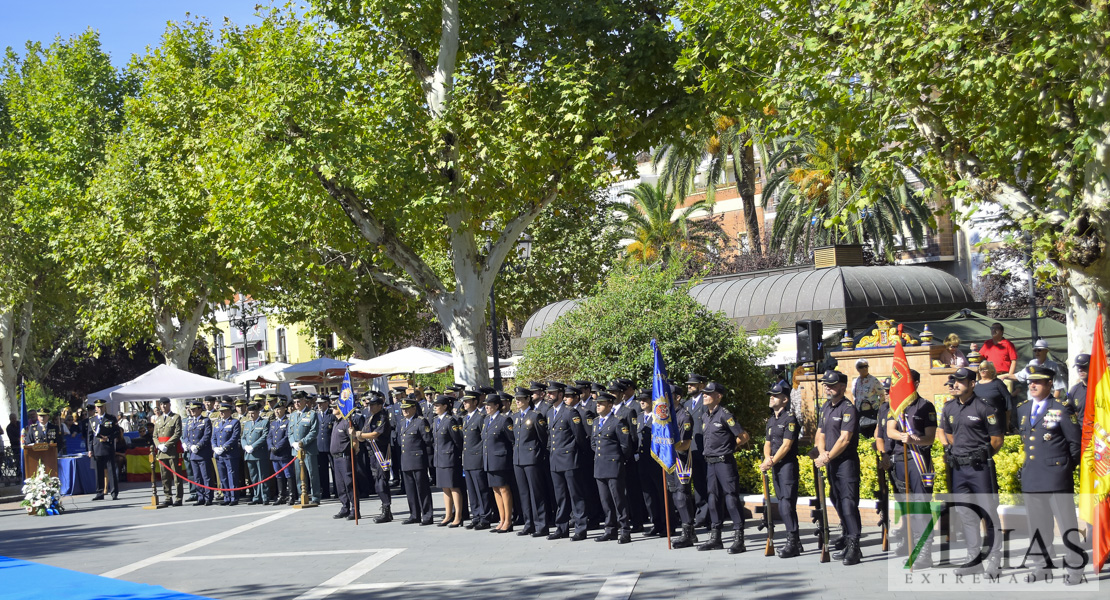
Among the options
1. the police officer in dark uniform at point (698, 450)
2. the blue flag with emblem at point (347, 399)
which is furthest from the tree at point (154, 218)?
the police officer in dark uniform at point (698, 450)

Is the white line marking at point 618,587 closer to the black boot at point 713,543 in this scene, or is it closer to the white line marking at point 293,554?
the black boot at point 713,543

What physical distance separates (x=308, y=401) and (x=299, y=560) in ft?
18.6

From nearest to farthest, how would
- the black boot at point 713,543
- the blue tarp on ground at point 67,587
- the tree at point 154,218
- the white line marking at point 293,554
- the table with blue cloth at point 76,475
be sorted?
the blue tarp on ground at point 67,587 < the black boot at point 713,543 < the white line marking at point 293,554 < the table with blue cloth at point 76,475 < the tree at point 154,218

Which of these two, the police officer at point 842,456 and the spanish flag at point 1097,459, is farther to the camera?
the police officer at point 842,456

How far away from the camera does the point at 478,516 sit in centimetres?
1354

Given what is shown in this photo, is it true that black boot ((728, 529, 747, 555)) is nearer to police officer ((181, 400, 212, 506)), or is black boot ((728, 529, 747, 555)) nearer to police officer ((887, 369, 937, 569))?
police officer ((887, 369, 937, 569))

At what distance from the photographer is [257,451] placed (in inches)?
707

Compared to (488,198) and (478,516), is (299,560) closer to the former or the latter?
(478,516)

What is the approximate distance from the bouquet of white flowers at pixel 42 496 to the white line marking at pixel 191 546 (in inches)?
189

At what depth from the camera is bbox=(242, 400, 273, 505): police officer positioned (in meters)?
17.9

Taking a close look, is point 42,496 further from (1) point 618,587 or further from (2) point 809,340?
(2) point 809,340

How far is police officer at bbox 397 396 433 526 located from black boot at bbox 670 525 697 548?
4267mm

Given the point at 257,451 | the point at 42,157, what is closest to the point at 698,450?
the point at 257,451

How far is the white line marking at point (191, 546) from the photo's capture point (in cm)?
1189
